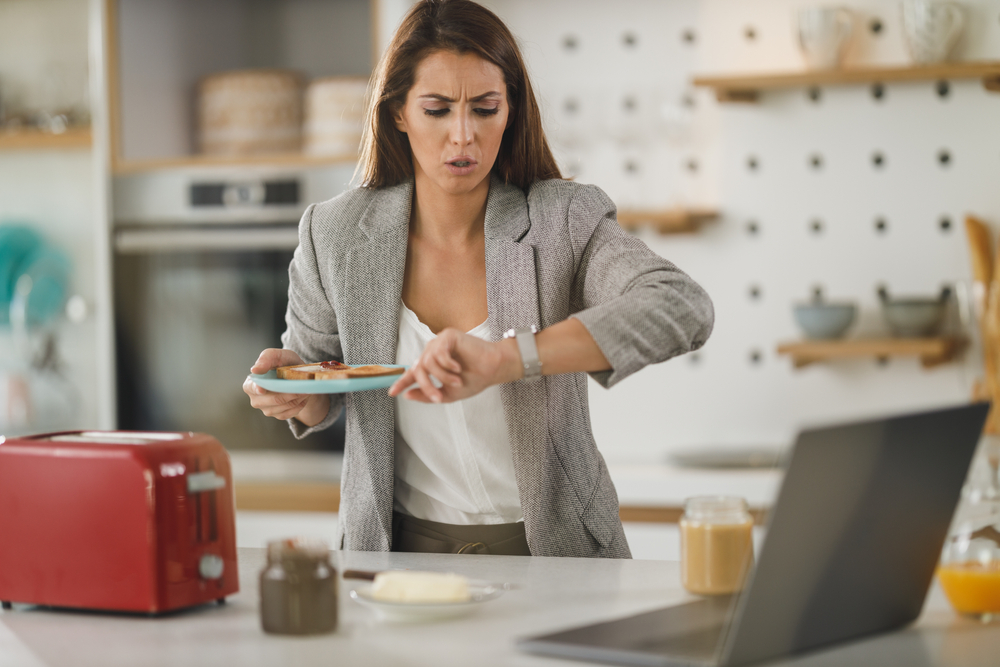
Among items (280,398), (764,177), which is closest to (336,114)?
(764,177)

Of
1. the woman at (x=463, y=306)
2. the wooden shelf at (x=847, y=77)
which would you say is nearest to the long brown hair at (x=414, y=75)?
the woman at (x=463, y=306)

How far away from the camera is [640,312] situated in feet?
4.72

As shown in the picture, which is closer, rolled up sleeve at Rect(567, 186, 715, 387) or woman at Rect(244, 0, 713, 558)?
rolled up sleeve at Rect(567, 186, 715, 387)

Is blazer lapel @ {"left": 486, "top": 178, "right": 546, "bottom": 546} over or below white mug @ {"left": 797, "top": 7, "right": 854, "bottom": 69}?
below

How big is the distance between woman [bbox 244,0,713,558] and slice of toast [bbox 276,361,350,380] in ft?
0.15

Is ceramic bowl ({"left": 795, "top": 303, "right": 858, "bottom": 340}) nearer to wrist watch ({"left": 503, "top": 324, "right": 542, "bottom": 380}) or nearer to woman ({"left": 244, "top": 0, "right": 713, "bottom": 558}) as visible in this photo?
woman ({"left": 244, "top": 0, "right": 713, "bottom": 558})

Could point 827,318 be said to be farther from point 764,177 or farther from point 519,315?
point 519,315

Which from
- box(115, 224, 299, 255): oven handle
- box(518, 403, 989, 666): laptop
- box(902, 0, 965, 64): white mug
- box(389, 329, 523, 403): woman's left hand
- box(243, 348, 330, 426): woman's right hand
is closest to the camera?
box(518, 403, 989, 666): laptop

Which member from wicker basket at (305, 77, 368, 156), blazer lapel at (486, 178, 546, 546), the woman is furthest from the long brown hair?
wicker basket at (305, 77, 368, 156)

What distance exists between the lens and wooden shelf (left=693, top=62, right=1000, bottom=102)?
9.15 ft

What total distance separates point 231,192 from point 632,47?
122 cm

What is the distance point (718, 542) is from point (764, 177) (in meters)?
2.06

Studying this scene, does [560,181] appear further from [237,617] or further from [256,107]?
[256,107]

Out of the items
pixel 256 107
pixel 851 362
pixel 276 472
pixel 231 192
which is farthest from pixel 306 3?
pixel 851 362
